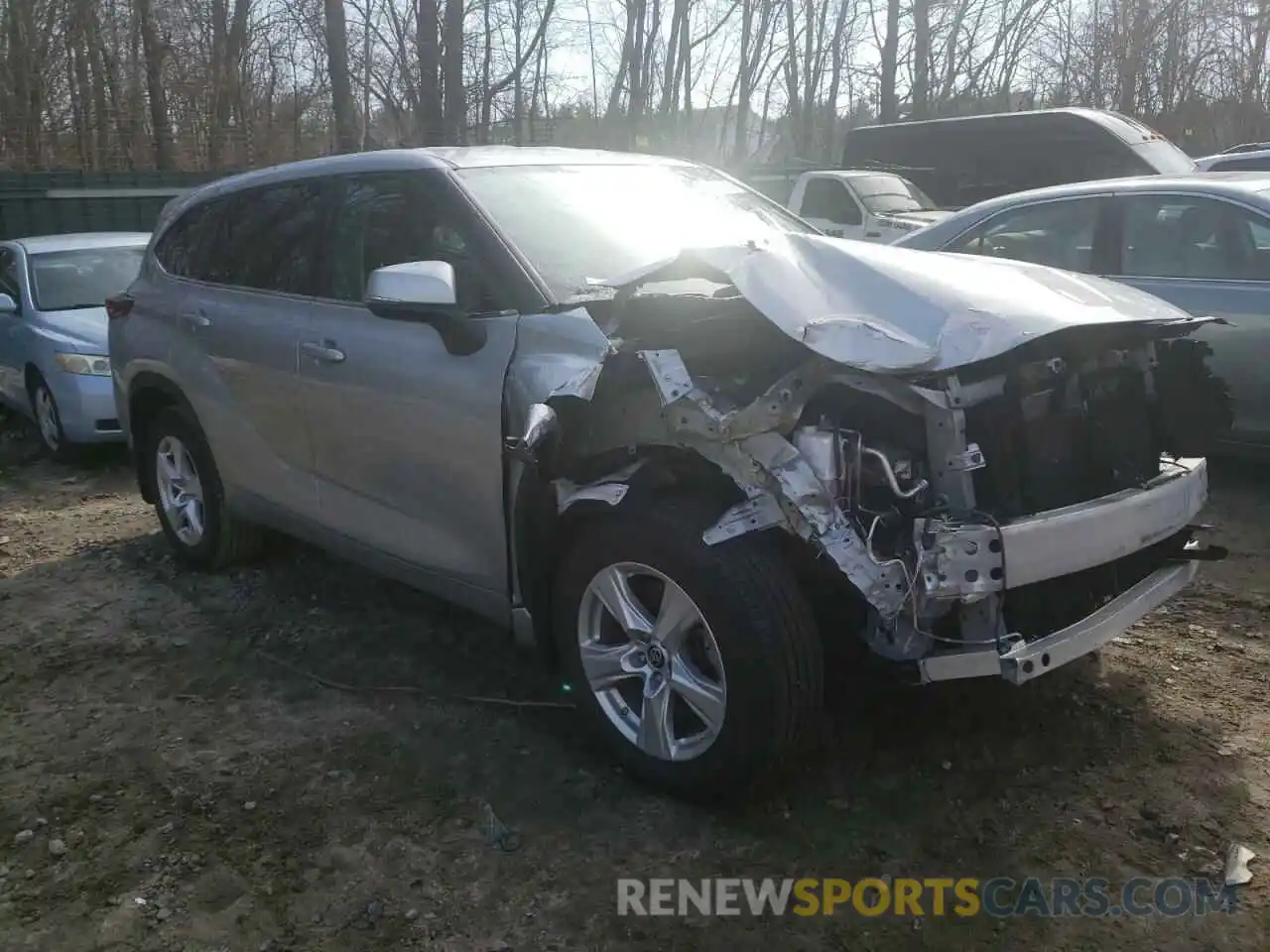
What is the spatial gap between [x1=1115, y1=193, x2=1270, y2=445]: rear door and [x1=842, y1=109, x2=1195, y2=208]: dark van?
21.6 ft

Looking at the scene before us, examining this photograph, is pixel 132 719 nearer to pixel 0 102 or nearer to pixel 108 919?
pixel 108 919

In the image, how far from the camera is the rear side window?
4.36 metres

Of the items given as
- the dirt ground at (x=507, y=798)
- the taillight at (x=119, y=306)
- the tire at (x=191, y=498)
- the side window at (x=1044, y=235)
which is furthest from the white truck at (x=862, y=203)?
the dirt ground at (x=507, y=798)

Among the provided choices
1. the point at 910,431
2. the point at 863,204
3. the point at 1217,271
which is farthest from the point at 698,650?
the point at 863,204

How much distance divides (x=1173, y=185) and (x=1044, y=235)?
71cm

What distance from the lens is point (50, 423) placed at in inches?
309

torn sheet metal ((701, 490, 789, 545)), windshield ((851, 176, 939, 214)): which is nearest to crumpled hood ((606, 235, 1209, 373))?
torn sheet metal ((701, 490, 789, 545))

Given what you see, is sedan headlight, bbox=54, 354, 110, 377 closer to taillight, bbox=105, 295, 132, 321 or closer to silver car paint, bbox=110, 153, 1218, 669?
taillight, bbox=105, 295, 132, 321

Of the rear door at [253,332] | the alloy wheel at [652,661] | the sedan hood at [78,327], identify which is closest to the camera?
the alloy wheel at [652,661]

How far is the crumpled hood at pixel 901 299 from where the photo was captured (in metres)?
2.68

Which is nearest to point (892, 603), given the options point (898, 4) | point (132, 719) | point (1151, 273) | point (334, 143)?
point (132, 719)

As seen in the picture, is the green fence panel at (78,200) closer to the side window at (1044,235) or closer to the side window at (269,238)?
the side window at (269,238)

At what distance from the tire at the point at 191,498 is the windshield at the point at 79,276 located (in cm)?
350

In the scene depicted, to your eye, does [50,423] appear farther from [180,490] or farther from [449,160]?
[449,160]
